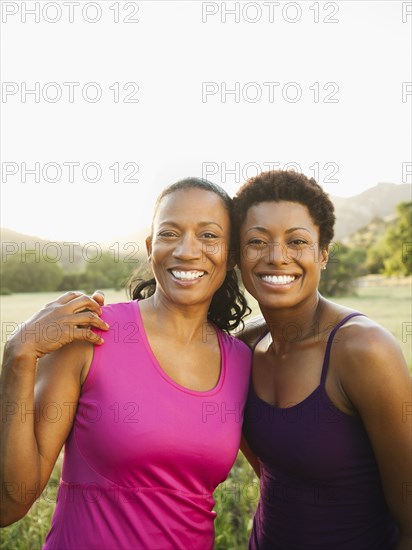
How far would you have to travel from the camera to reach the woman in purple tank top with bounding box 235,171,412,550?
215 centimetres

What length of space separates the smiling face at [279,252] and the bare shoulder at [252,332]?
1.44 ft

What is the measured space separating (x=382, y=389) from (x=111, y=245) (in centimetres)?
269

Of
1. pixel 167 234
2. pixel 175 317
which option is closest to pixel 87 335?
pixel 175 317

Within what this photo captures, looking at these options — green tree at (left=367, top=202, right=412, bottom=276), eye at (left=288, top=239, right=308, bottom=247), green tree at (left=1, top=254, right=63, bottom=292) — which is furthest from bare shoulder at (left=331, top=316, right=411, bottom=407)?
green tree at (left=367, top=202, right=412, bottom=276)

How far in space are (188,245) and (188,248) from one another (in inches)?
0.7

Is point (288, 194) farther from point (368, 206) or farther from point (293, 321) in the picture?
point (368, 206)

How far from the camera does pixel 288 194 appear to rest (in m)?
2.49

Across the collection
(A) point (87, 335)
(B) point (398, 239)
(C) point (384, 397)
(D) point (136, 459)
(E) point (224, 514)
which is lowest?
(E) point (224, 514)

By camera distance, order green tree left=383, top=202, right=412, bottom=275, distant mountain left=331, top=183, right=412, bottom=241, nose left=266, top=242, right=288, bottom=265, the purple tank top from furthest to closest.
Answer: distant mountain left=331, top=183, right=412, bottom=241 < green tree left=383, top=202, right=412, bottom=275 < nose left=266, top=242, right=288, bottom=265 < the purple tank top

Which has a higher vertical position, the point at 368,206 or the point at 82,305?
the point at 368,206

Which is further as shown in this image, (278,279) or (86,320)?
(278,279)

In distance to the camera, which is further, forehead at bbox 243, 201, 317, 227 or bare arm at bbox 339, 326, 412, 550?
forehead at bbox 243, 201, 317, 227

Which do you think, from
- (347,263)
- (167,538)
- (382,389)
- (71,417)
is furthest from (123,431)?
(347,263)

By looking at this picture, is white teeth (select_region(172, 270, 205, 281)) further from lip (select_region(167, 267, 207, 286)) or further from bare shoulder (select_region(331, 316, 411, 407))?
bare shoulder (select_region(331, 316, 411, 407))
